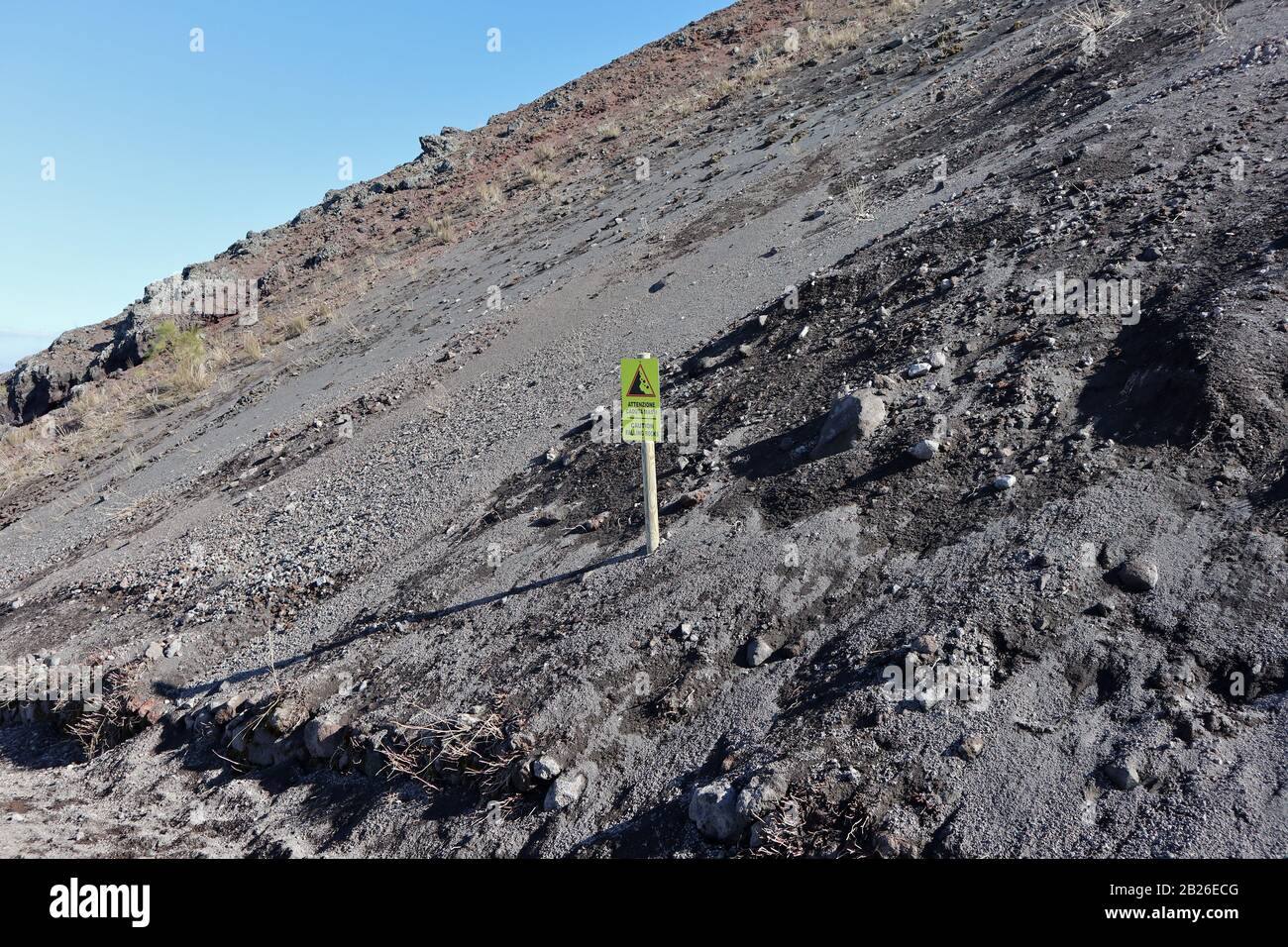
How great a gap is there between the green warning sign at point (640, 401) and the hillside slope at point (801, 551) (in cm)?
102

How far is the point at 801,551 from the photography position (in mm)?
4828

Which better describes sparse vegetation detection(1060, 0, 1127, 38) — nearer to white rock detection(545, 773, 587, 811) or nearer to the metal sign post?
the metal sign post

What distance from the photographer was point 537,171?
21.2 meters

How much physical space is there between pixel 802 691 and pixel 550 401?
5824 millimetres

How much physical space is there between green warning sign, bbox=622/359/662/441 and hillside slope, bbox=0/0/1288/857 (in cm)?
102

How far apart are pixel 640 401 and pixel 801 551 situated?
1.49 m

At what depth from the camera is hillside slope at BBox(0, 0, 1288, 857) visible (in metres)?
3.29

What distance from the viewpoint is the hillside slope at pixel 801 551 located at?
130 inches

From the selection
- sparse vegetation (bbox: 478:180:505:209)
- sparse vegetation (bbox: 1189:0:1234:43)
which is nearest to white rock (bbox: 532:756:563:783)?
sparse vegetation (bbox: 1189:0:1234:43)
